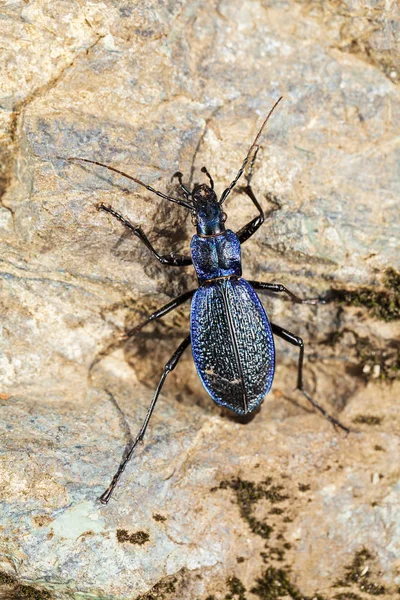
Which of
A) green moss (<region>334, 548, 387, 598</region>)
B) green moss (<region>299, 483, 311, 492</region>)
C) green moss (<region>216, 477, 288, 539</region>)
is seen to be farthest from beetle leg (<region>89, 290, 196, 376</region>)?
green moss (<region>334, 548, 387, 598</region>)

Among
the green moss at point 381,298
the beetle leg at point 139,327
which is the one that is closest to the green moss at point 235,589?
the beetle leg at point 139,327

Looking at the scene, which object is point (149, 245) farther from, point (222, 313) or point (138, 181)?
point (222, 313)

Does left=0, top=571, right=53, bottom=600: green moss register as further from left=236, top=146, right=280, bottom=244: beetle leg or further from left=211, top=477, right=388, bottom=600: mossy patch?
left=236, top=146, right=280, bottom=244: beetle leg

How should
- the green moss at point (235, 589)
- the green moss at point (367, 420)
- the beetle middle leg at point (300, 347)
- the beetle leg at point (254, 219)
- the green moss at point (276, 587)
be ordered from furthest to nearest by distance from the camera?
the green moss at point (367, 420) → the beetle middle leg at point (300, 347) → the beetle leg at point (254, 219) → the green moss at point (276, 587) → the green moss at point (235, 589)

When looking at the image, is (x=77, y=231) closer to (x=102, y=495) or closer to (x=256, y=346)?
(x=256, y=346)

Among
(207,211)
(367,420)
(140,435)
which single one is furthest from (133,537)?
(207,211)

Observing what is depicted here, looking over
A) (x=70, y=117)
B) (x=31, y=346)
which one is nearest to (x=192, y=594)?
(x=31, y=346)

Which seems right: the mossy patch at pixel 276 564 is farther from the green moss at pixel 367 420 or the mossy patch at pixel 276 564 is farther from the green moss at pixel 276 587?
the green moss at pixel 367 420
